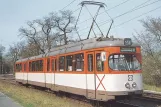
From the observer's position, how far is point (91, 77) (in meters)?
15.4

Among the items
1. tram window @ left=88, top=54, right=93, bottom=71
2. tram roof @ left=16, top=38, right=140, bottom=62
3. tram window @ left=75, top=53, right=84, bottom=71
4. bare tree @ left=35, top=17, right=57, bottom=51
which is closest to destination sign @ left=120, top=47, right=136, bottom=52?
tram roof @ left=16, top=38, right=140, bottom=62

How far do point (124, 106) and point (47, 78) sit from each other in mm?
8710

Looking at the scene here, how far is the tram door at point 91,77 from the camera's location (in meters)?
15.2

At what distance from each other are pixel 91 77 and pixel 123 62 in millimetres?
1691

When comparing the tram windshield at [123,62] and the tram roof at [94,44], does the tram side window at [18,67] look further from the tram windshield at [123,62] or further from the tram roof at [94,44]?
the tram windshield at [123,62]

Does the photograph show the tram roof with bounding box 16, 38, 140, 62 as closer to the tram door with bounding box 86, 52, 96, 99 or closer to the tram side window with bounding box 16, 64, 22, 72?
the tram door with bounding box 86, 52, 96, 99

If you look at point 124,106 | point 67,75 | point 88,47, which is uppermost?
point 88,47

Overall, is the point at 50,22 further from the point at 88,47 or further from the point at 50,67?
the point at 88,47

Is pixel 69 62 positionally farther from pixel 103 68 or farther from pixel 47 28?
pixel 47 28

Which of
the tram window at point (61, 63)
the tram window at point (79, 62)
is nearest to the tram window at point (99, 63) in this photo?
the tram window at point (79, 62)

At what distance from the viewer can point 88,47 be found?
51.9 feet

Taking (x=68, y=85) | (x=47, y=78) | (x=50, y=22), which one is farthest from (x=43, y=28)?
(x=68, y=85)

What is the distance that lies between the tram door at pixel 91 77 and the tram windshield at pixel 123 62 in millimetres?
1106

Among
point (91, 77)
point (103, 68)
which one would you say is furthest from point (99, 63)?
point (91, 77)
